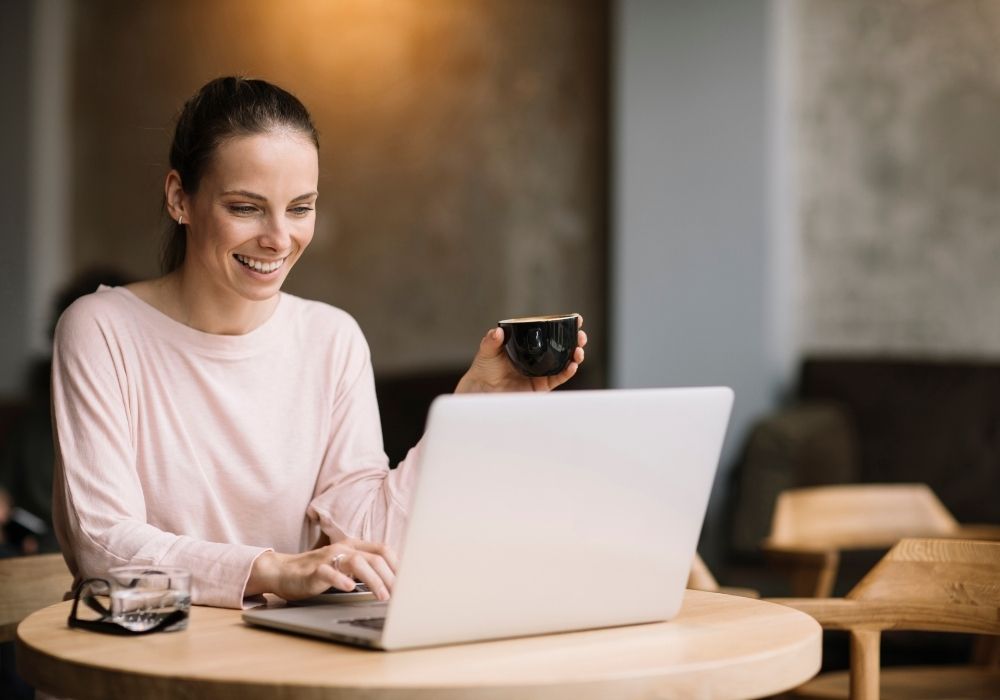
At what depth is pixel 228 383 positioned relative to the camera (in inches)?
64.7

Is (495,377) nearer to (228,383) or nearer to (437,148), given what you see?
(228,383)

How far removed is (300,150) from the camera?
1.56 metres

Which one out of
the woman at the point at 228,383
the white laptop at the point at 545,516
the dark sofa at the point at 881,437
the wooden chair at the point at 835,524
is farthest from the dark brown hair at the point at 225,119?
the dark sofa at the point at 881,437

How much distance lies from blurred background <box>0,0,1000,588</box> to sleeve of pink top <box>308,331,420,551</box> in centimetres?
205

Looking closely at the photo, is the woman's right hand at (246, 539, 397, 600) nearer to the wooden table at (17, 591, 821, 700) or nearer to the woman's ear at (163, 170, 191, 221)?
the wooden table at (17, 591, 821, 700)

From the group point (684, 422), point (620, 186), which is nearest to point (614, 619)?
point (684, 422)

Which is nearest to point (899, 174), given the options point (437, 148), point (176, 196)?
point (437, 148)

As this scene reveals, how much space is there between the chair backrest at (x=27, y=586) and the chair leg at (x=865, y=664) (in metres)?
0.99

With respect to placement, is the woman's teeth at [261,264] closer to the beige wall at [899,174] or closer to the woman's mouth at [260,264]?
the woman's mouth at [260,264]

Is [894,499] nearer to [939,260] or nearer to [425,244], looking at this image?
[939,260]

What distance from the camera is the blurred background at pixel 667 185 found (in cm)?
414

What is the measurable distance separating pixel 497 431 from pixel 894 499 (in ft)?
6.68

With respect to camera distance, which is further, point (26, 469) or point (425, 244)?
point (425, 244)

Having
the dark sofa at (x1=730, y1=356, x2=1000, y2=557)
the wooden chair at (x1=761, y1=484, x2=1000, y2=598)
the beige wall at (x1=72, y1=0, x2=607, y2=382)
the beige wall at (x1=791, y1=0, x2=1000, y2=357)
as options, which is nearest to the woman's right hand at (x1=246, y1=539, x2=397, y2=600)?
the wooden chair at (x1=761, y1=484, x2=1000, y2=598)
